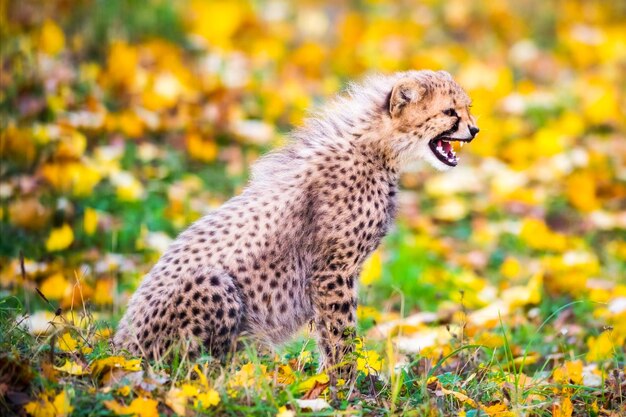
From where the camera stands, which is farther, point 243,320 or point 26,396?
point 243,320

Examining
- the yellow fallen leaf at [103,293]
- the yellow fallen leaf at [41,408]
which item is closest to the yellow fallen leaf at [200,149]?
the yellow fallen leaf at [103,293]

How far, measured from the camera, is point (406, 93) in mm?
4543

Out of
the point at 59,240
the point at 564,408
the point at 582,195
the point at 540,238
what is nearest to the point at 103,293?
the point at 59,240

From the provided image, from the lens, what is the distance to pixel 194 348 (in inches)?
154

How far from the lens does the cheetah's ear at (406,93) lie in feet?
14.8

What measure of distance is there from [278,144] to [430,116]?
93.6 inches

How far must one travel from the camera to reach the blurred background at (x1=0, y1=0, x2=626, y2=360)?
6.06 m

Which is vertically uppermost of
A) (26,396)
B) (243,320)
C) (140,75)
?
(140,75)

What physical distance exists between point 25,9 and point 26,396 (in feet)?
20.8

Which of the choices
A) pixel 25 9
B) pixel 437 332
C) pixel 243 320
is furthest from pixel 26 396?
pixel 25 9

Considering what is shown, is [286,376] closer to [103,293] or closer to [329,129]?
[329,129]

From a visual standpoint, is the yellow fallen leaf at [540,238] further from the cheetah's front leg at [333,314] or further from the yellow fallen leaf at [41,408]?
the yellow fallen leaf at [41,408]

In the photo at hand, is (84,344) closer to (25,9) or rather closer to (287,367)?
(287,367)

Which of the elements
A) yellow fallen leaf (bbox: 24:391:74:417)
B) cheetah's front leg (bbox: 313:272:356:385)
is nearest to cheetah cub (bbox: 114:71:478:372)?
cheetah's front leg (bbox: 313:272:356:385)
